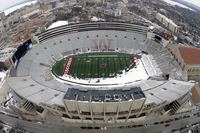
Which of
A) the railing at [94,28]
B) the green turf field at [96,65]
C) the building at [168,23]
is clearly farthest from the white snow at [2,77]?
the building at [168,23]

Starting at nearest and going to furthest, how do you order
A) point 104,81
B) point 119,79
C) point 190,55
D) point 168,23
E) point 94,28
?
point 104,81
point 119,79
point 190,55
point 94,28
point 168,23

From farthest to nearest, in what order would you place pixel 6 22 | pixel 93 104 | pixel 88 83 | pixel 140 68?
1. pixel 6 22
2. pixel 140 68
3. pixel 88 83
4. pixel 93 104

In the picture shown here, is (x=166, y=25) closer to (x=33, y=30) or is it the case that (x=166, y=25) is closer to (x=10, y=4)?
(x=33, y=30)

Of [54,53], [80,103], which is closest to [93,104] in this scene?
[80,103]

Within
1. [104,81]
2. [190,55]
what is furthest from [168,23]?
[104,81]

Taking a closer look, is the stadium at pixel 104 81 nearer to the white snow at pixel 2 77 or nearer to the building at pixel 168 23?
the white snow at pixel 2 77

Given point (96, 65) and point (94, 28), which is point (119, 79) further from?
point (94, 28)
